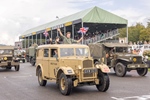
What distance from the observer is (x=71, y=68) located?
966 cm

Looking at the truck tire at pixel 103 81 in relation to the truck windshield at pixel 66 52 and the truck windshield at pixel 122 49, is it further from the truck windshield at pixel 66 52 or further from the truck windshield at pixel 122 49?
the truck windshield at pixel 122 49

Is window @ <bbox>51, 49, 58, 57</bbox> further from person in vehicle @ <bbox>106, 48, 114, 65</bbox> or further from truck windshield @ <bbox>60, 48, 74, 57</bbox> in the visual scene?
person in vehicle @ <bbox>106, 48, 114, 65</bbox>

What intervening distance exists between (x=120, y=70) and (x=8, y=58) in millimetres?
9247

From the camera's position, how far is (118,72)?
16.2m

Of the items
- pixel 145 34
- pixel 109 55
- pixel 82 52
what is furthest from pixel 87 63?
pixel 145 34

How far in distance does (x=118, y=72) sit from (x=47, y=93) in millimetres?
7106

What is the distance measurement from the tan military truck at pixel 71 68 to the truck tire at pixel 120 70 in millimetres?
5654

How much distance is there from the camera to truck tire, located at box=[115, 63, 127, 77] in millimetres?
15758

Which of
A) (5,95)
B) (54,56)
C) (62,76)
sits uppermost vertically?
(54,56)

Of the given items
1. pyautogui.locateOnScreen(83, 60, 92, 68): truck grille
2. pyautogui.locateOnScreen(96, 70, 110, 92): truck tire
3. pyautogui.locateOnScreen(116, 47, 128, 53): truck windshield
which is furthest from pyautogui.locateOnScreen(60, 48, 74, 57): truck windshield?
pyautogui.locateOnScreen(116, 47, 128, 53): truck windshield

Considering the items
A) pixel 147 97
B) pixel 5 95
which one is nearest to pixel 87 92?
pixel 147 97

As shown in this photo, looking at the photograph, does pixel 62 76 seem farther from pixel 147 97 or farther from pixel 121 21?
pixel 121 21

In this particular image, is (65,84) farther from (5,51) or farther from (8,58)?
(5,51)

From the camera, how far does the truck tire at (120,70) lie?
1576cm
